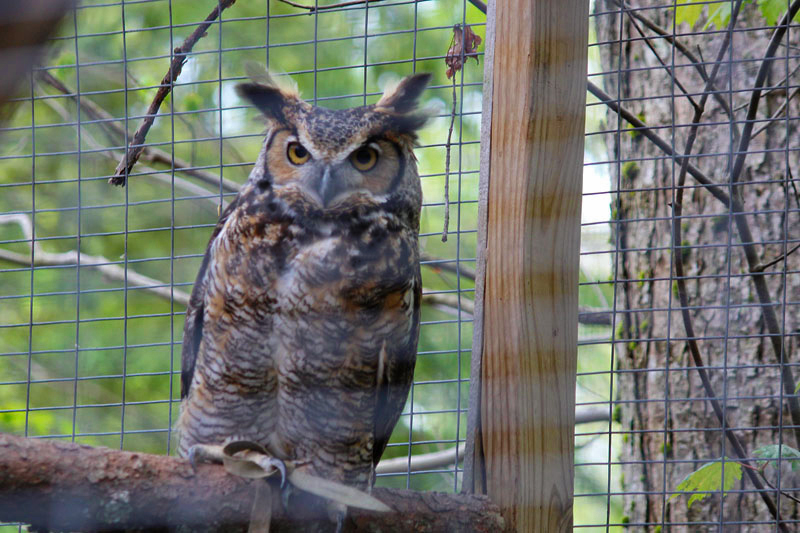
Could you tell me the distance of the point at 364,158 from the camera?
5.11 feet

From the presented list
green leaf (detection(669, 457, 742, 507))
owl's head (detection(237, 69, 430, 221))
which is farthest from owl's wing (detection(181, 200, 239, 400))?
green leaf (detection(669, 457, 742, 507))

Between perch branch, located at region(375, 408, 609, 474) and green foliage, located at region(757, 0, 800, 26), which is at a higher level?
green foliage, located at region(757, 0, 800, 26)

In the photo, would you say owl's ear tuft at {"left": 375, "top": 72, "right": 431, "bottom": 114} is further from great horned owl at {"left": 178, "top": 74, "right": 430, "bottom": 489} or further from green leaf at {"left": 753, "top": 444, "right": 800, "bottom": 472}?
green leaf at {"left": 753, "top": 444, "right": 800, "bottom": 472}

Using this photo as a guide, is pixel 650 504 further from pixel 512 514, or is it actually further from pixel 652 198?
pixel 512 514

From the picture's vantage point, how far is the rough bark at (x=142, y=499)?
3.39 feet

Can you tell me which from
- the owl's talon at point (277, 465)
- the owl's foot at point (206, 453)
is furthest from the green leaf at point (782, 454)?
the owl's foot at point (206, 453)

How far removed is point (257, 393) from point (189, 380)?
0.31 m

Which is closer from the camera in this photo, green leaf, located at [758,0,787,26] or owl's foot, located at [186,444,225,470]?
owl's foot, located at [186,444,225,470]

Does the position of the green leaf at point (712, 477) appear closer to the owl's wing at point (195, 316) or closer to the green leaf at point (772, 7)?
the green leaf at point (772, 7)

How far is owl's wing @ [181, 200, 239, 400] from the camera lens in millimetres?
1620

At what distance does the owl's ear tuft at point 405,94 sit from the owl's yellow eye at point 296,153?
19cm

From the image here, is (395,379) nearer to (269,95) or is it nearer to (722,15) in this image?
(269,95)

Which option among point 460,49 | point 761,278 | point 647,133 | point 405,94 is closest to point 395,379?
point 405,94

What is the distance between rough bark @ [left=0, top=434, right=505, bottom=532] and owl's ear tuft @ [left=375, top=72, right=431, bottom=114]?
81cm
